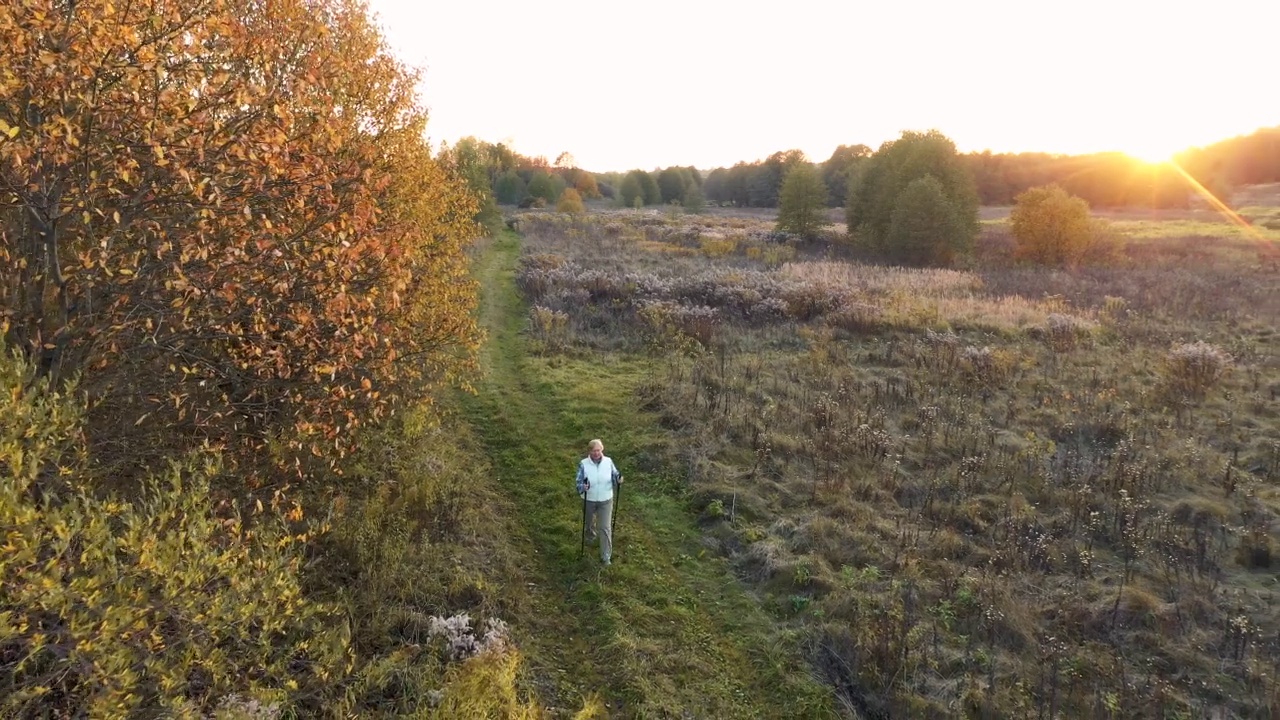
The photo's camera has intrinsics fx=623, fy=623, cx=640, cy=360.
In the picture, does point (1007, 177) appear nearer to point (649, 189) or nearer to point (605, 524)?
point (649, 189)

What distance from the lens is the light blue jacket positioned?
31.1ft

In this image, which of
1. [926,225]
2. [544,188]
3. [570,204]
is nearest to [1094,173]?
[926,225]

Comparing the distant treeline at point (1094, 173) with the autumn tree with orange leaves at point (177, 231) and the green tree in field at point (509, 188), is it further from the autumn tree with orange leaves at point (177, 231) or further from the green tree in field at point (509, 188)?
the autumn tree with orange leaves at point (177, 231)

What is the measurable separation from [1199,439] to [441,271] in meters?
16.6

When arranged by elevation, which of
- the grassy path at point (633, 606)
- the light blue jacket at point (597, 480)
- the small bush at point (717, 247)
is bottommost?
the grassy path at point (633, 606)

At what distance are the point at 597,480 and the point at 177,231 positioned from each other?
6037 millimetres

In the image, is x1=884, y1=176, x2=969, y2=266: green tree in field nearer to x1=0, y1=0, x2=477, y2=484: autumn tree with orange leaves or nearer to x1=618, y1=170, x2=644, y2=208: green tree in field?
x1=0, y1=0, x2=477, y2=484: autumn tree with orange leaves

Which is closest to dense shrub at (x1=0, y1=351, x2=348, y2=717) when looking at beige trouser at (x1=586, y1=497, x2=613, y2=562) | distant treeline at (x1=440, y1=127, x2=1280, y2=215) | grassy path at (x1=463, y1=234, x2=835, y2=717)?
grassy path at (x1=463, y1=234, x2=835, y2=717)

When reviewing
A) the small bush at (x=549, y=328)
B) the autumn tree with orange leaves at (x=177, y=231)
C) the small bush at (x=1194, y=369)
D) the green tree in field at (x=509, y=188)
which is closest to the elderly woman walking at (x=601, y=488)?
the autumn tree with orange leaves at (x=177, y=231)

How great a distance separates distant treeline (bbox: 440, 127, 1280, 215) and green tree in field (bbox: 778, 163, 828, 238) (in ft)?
101

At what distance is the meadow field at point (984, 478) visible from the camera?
7520 mm

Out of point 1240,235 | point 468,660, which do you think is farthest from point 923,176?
point 468,660

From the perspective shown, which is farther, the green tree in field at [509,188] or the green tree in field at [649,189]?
the green tree in field at [649,189]

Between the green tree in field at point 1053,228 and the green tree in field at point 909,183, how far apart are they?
125 inches
